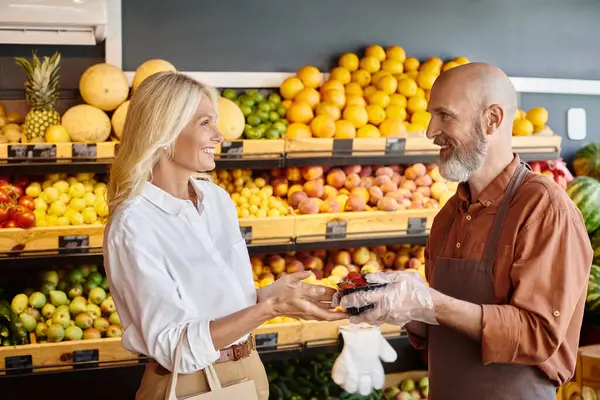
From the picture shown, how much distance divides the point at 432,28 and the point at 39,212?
9.73 feet

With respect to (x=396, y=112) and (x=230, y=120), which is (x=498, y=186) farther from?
(x=396, y=112)

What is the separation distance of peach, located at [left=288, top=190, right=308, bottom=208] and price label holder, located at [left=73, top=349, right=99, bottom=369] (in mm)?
1382

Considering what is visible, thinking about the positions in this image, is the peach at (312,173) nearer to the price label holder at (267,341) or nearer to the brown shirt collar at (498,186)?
the price label holder at (267,341)

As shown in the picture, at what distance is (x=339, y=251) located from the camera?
436 cm

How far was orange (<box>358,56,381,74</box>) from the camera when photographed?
15.2 feet

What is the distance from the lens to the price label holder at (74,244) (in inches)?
141

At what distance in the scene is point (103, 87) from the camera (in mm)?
3867

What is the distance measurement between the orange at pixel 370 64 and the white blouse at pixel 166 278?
2609 mm

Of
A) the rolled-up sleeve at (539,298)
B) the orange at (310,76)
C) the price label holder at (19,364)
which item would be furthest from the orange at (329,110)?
the rolled-up sleeve at (539,298)

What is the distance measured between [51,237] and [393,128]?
207 cm

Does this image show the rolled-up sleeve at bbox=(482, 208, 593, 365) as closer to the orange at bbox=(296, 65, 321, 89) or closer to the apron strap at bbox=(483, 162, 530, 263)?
the apron strap at bbox=(483, 162, 530, 263)

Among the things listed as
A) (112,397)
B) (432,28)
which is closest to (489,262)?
(112,397)

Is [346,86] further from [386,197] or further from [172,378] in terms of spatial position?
[172,378]

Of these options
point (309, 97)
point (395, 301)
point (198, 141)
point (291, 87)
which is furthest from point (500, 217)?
point (291, 87)
